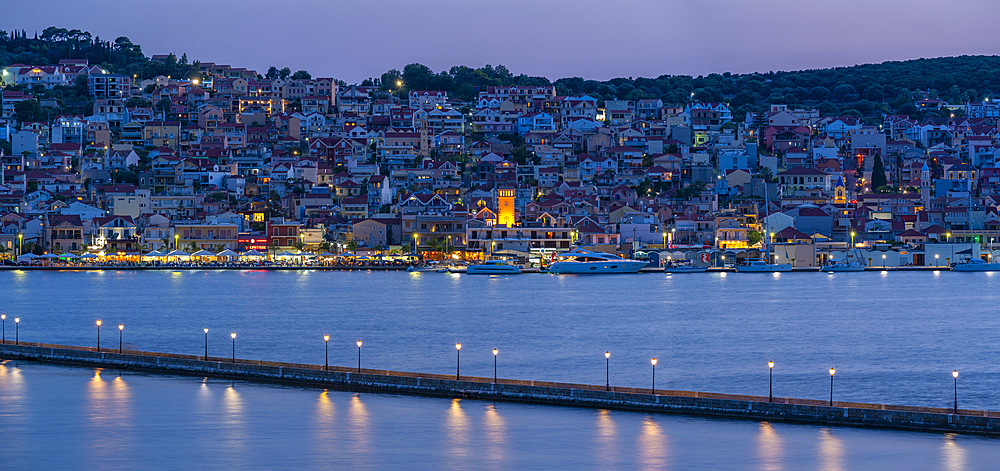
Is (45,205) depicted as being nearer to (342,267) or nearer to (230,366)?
(342,267)

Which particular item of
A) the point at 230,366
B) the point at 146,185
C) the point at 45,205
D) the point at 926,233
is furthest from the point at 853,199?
the point at 230,366

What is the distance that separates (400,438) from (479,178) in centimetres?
4634

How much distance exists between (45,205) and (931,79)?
75.7 metres

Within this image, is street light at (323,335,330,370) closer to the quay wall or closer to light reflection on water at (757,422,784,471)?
the quay wall

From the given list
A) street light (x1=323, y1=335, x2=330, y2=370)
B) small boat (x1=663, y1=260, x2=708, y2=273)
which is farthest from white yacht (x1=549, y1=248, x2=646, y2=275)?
street light (x1=323, y1=335, x2=330, y2=370)

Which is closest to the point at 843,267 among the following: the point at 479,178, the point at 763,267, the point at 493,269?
the point at 763,267

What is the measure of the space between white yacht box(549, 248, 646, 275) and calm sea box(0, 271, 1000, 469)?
2.28 ft

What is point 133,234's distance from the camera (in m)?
54.0

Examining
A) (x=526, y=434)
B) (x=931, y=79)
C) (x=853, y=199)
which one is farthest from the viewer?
(x=931, y=79)

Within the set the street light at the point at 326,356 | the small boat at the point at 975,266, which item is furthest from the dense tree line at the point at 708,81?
the street light at the point at 326,356

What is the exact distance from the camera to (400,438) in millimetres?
15438

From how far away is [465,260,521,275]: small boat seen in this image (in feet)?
164

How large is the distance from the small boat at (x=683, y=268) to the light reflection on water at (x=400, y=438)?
1335 inches

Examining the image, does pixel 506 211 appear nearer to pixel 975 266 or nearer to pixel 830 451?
pixel 975 266
